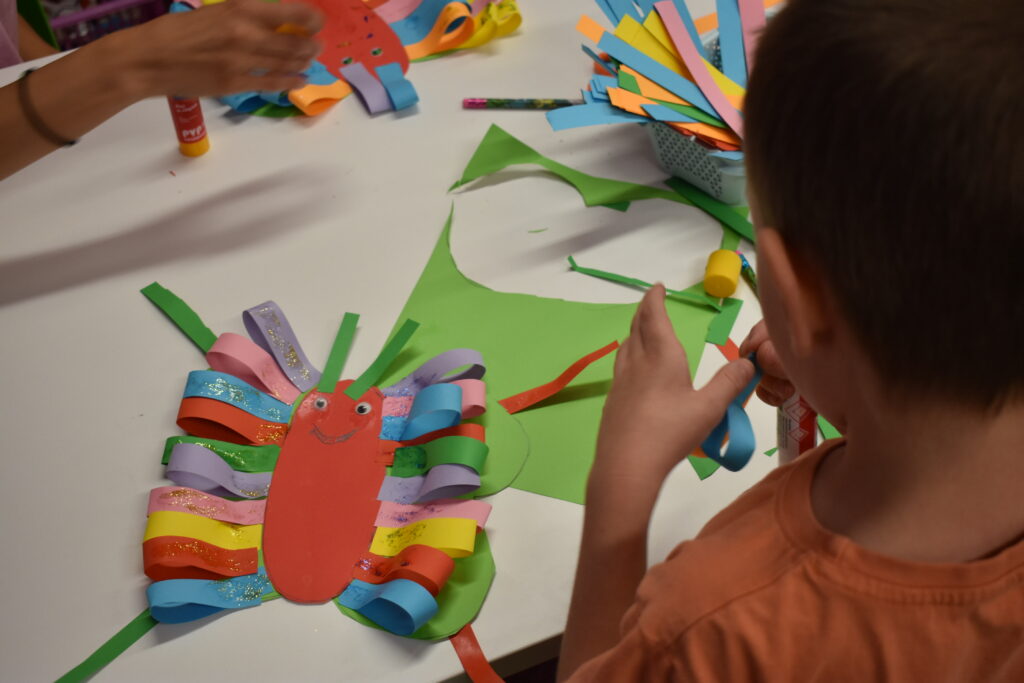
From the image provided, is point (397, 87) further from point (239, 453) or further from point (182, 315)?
point (239, 453)

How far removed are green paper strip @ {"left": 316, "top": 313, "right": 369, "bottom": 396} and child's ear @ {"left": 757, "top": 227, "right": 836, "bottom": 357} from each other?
1.41 ft

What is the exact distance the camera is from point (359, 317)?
0.87 meters

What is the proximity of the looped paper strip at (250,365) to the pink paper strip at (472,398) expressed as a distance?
0.48 ft

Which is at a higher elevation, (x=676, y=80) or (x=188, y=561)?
(x=676, y=80)

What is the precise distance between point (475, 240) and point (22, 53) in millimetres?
792

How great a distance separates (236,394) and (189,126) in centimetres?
37

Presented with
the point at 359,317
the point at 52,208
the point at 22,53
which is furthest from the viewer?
the point at 22,53

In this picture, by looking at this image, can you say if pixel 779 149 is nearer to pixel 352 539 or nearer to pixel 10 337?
pixel 352 539

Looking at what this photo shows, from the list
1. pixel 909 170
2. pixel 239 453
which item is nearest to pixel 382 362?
pixel 239 453

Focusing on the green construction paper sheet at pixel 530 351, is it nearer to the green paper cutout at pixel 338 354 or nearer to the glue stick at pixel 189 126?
the green paper cutout at pixel 338 354

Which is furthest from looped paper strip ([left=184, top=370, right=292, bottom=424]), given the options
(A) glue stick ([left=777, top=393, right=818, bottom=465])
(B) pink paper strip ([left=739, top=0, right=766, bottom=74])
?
(B) pink paper strip ([left=739, top=0, right=766, bottom=74])

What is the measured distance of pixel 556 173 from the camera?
3.36 feet

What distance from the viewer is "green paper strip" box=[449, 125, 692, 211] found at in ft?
3.27

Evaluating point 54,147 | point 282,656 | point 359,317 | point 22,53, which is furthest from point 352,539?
point 22,53
